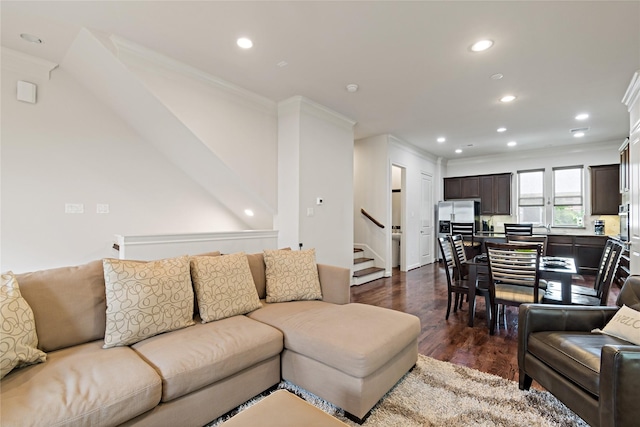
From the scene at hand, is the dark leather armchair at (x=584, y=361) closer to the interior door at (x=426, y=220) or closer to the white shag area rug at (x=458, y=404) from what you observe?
the white shag area rug at (x=458, y=404)

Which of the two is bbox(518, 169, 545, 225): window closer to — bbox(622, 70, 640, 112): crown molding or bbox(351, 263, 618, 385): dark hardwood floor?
bbox(351, 263, 618, 385): dark hardwood floor

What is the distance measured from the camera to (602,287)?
2672mm

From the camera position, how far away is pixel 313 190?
14.4 feet

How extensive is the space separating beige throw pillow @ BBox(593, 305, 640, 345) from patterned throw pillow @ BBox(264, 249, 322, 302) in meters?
1.99

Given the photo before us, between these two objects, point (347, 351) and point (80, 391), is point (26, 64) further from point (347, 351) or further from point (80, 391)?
point (347, 351)

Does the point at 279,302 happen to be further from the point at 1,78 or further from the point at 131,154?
the point at 1,78

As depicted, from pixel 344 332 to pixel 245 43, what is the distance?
8.86 feet

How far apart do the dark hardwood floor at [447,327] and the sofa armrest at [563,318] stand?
0.54 meters

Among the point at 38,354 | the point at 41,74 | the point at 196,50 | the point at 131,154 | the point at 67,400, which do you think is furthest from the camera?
the point at 131,154

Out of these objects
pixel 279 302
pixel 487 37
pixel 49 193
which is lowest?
pixel 279 302

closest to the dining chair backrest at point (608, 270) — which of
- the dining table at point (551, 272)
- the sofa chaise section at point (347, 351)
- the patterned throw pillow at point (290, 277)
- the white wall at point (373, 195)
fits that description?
the dining table at point (551, 272)

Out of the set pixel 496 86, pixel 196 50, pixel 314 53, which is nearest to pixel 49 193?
pixel 196 50

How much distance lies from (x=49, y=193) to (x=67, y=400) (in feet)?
10.4

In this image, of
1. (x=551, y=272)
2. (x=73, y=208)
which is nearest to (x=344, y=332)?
(x=551, y=272)
